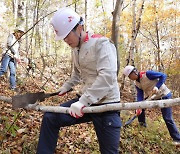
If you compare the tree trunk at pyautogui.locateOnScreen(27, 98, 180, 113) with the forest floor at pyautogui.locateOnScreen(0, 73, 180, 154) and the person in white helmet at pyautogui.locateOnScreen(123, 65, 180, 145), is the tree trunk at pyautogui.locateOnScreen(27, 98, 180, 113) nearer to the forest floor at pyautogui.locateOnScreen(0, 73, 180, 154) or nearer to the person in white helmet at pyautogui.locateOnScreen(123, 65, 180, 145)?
the forest floor at pyautogui.locateOnScreen(0, 73, 180, 154)

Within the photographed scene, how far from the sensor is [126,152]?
488cm

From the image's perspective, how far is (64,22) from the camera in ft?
8.46

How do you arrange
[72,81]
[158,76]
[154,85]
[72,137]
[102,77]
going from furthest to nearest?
[154,85] → [158,76] → [72,137] → [72,81] → [102,77]

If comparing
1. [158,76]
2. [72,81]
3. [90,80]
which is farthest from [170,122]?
[90,80]

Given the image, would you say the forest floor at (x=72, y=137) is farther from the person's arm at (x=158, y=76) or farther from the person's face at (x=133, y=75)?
the person's arm at (x=158, y=76)

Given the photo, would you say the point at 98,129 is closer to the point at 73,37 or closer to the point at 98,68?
the point at 98,68

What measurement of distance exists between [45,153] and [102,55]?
1.32 metres

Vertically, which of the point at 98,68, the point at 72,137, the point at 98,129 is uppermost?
the point at 98,68

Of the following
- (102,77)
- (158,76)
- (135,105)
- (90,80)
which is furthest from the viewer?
(158,76)

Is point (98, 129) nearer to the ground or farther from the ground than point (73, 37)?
nearer to the ground

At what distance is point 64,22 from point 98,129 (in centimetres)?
126

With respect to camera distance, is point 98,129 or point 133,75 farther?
point 133,75

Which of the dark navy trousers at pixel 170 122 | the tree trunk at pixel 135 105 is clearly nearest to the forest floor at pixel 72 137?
the dark navy trousers at pixel 170 122

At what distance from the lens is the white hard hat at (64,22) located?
2.58 metres
